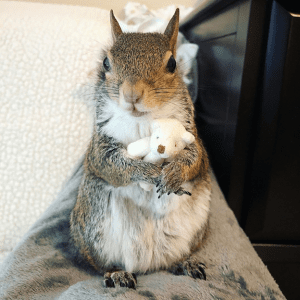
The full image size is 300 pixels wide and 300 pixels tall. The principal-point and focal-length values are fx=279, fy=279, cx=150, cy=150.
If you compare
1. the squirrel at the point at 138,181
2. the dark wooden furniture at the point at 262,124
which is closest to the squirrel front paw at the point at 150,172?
the squirrel at the point at 138,181

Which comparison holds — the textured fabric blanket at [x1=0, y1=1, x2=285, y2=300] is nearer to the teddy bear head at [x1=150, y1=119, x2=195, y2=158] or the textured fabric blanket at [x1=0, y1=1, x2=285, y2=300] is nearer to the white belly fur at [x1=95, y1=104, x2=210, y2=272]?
the white belly fur at [x1=95, y1=104, x2=210, y2=272]

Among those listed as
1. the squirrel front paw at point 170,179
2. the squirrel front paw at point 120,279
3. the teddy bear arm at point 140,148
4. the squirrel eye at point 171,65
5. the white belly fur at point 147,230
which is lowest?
the squirrel front paw at point 120,279

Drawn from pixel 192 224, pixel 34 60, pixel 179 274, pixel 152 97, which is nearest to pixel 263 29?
pixel 152 97

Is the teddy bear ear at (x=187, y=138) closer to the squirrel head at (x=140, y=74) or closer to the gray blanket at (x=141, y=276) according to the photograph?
the squirrel head at (x=140, y=74)

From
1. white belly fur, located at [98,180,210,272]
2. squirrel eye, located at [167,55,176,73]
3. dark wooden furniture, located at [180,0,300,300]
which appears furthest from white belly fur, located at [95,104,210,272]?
dark wooden furniture, located at [180,0,300,300]

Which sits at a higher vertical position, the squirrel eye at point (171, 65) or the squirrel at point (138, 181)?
the squirrel eye at point (171, 65)

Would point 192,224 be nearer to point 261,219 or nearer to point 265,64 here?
point 261,219
